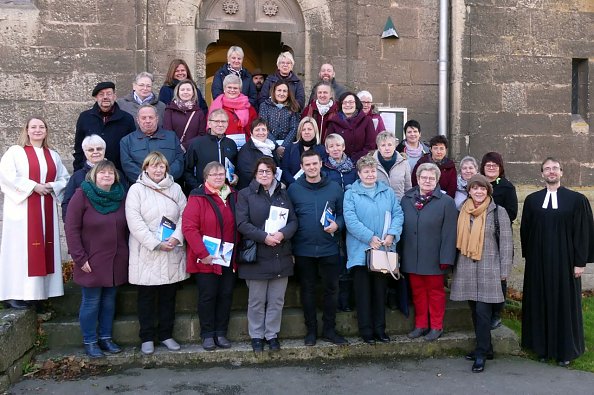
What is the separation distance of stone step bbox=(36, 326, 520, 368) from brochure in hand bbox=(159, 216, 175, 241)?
3.59 ft

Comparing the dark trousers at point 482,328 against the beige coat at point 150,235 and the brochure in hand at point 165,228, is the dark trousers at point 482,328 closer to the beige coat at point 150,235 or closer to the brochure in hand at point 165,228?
the beige coat at point 150,235

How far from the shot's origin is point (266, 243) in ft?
17.6

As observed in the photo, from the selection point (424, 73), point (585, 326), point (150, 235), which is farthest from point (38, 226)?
point (585, 326)

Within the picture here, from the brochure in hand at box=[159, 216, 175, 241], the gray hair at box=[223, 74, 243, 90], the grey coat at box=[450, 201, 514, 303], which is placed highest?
the gray hair at box=[223, 74, 243, 90]

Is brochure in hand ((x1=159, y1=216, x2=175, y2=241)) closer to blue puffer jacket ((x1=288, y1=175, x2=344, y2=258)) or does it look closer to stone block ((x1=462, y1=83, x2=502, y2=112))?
blue puffer jacket ((x1=288, y1=175, x2=344, y2=258))

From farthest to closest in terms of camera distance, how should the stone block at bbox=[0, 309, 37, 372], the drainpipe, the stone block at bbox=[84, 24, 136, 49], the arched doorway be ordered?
the drainpipe < the arched doorway < the stone block at bbox=[84, 24, 136, 49] < the stone block at bbox=[0, 309, 37, 372]

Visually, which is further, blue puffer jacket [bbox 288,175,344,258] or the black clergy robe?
the black clergy robe

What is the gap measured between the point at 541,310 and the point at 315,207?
98.0 inches

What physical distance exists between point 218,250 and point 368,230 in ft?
4.64

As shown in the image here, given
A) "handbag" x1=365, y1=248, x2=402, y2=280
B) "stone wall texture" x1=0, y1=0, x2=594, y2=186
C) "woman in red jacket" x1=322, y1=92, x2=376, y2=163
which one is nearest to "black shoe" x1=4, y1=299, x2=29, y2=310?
"stone wall texture" x1=0, y1=0, x2=594, y2=186

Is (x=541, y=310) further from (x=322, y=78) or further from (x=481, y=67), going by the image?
(x=481, y=67)

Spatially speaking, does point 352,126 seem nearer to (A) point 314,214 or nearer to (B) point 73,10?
(A) point 314,214

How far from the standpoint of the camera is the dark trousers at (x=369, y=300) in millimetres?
5664

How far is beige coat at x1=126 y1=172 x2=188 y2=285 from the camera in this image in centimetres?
523
